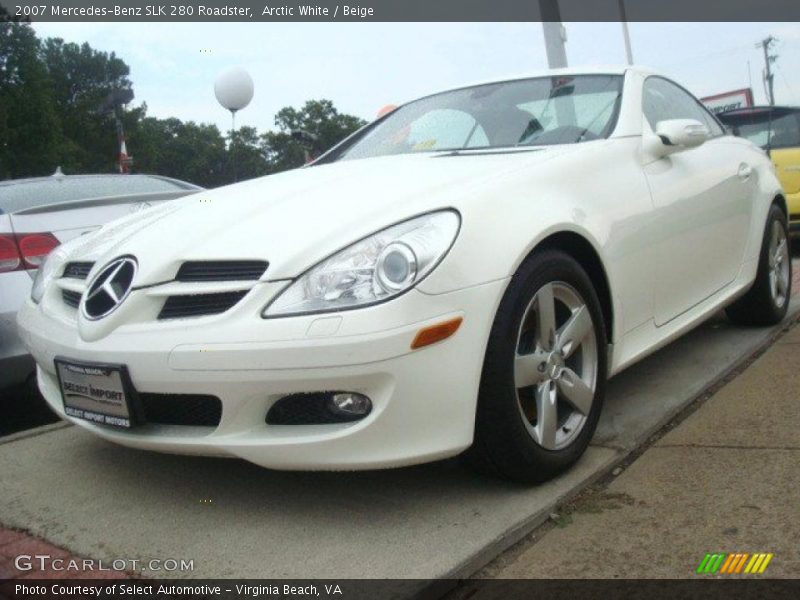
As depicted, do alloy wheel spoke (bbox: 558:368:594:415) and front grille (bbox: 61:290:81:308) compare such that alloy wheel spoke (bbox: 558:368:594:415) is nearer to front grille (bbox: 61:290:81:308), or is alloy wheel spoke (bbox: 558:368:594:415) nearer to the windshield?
the windshield

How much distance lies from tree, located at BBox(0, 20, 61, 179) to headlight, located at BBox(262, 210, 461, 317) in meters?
51.8

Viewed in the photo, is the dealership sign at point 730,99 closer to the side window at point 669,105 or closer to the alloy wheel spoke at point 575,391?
the side window at point 669,105

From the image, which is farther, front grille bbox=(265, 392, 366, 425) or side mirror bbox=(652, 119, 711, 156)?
side mirror bbox=(652, 119, 711, 156)

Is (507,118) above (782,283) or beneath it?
above

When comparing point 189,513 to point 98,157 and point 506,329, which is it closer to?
point 506,329

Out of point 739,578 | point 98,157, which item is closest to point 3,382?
point 739,578

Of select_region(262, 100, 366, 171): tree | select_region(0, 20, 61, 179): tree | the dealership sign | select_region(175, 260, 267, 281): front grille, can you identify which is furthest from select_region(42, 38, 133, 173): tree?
select_region(175, 260, 267, 281): front grille

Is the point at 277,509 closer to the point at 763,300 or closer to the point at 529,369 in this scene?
the point at 529,369

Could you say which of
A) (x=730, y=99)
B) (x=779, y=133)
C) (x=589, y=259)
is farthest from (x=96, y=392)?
(x=730, y=99)

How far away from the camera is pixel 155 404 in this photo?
2416mm

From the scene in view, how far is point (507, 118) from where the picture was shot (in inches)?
137

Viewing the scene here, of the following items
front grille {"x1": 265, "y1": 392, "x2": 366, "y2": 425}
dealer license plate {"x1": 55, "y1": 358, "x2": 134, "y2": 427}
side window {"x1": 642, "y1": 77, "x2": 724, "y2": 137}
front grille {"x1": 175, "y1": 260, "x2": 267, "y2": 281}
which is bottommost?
front grille {"x1": 265, "y1": 392, "x2": 366, "y2": 425}

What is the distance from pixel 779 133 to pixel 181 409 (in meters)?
7.86

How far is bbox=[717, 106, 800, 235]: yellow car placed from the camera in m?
8.02
